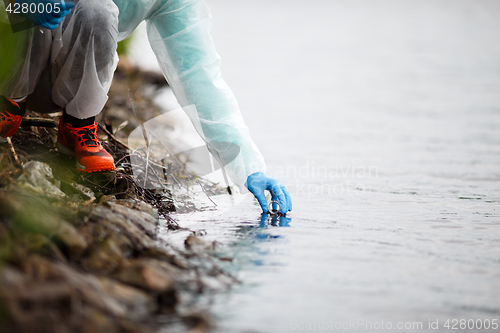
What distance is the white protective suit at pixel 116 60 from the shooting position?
1.87m

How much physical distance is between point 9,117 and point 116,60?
18.5 inches

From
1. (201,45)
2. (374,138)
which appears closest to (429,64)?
(374,138)

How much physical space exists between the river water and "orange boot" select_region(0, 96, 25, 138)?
73 cm

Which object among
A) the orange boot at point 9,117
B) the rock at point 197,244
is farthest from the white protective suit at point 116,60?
the rock at point 197,244

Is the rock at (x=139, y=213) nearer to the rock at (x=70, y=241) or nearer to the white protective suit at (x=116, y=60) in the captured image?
the rock at (x=70, y=241)

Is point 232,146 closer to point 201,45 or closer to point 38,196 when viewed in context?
point 201,45

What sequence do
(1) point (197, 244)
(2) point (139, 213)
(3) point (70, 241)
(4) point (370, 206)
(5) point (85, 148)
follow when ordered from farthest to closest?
(4) point (370, 206) < (5) point (85, 148) < (2) point (139, 213) < (1) point (197, 244) < (3) point (70, 241)

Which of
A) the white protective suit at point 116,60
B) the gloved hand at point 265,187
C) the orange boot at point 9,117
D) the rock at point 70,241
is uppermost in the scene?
the white protective suit at point 116,60

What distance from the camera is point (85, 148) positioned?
1.98m

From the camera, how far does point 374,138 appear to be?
399 centimetres

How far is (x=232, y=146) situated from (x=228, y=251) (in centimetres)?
59

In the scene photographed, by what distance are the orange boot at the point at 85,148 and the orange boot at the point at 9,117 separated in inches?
7.9

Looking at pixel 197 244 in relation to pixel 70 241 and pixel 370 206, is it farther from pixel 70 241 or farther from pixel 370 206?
pixel 370 206

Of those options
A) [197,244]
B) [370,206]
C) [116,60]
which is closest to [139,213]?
[197,244]
